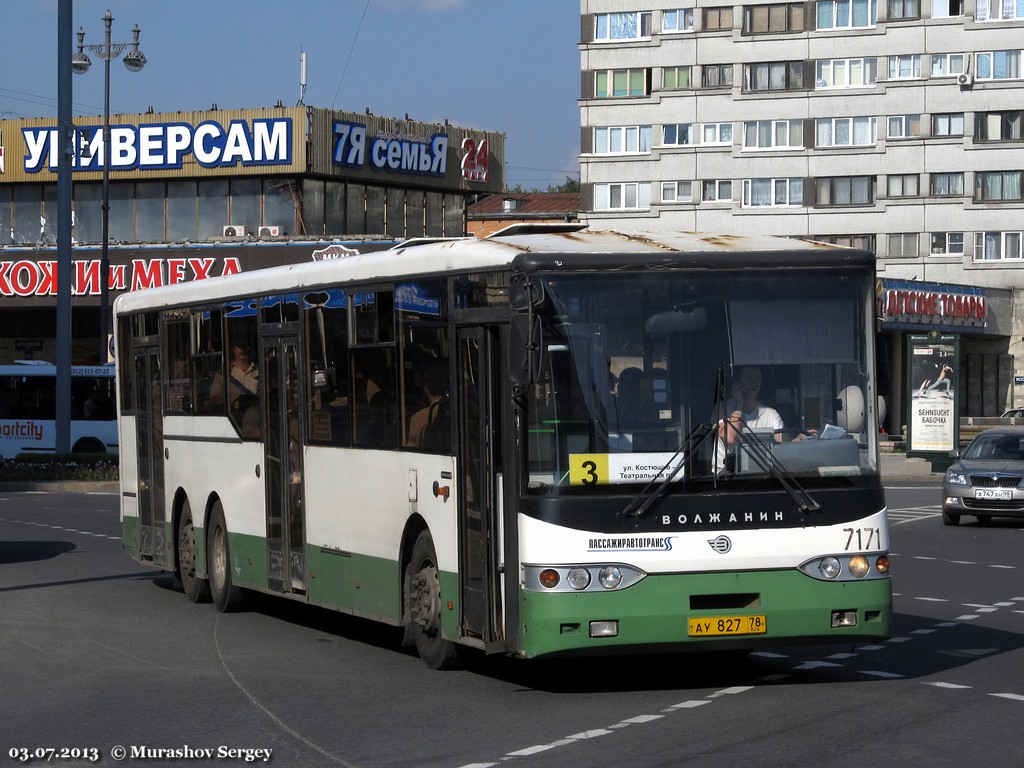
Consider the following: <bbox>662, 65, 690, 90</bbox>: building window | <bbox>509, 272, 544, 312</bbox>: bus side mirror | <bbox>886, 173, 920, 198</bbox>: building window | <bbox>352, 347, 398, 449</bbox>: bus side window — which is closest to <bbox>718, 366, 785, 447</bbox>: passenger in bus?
<bbox>509, 272, 544, 312</bbox>: bus side mirror

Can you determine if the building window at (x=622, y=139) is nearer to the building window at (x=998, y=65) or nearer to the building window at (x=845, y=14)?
the building window at (x=845, y=14)

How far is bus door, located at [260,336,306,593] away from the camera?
13.9 metres

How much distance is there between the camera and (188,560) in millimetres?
16750

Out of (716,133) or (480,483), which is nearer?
(480,483)

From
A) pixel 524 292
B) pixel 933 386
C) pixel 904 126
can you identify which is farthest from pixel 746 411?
pixel 904 126

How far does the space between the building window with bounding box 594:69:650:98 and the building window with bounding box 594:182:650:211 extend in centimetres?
438

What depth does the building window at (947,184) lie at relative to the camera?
79.6 m

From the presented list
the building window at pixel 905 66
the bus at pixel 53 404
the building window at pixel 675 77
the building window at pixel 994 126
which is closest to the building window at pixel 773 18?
the building window at pixel 675 77

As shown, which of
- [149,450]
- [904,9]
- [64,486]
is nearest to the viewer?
[149,450]

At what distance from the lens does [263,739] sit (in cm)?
912

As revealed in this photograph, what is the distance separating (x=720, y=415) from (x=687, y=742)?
7.17 ft

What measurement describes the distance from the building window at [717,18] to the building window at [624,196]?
8.01 meters

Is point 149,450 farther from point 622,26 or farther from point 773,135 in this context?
point 622,26

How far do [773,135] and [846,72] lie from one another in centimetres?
439
